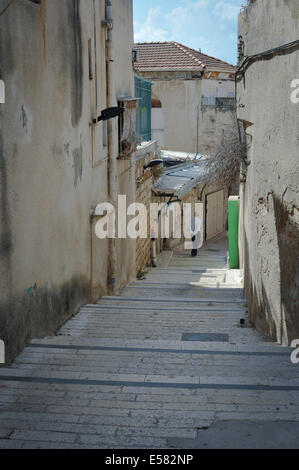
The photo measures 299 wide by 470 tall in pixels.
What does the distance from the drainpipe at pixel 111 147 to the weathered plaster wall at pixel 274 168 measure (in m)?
3.24

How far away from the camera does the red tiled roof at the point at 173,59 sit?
2497 centimetres

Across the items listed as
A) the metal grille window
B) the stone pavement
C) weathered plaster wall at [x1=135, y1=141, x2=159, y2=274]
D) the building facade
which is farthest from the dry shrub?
Result: the stone pavement

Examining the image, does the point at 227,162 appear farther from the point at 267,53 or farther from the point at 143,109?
the point at 267,53

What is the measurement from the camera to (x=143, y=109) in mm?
15289

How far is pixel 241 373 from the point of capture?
4781 mm

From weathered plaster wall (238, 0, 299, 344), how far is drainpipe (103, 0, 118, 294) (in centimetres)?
324

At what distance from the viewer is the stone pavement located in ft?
12.1

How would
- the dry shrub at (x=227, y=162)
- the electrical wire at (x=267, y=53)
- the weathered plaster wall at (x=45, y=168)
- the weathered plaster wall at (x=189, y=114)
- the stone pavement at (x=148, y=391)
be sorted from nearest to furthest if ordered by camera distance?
the stone pavement at (x=148, y=391) < the electrical wire at (x=267, y=53) < the weathered plaster wall at (x=45, y=168) < the dry shrub at (x=227, y=162) < the weathered plaster wall at (x=189, y=114)

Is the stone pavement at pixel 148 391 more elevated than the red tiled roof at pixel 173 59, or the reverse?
the red tiled roof at pixel 173 59

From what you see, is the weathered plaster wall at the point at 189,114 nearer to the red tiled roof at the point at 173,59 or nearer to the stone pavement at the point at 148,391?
the red tiled roof at the point at 173,59

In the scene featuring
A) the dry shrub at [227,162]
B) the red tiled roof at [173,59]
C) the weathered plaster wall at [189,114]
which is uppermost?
the red tiled roof at [173,59]

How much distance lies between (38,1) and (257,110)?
2885mm

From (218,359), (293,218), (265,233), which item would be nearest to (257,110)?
(265,233)

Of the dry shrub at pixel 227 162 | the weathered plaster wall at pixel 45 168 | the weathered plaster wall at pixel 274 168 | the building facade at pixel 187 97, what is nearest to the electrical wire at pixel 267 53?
the weathered plaster wall at pixel 274 168
